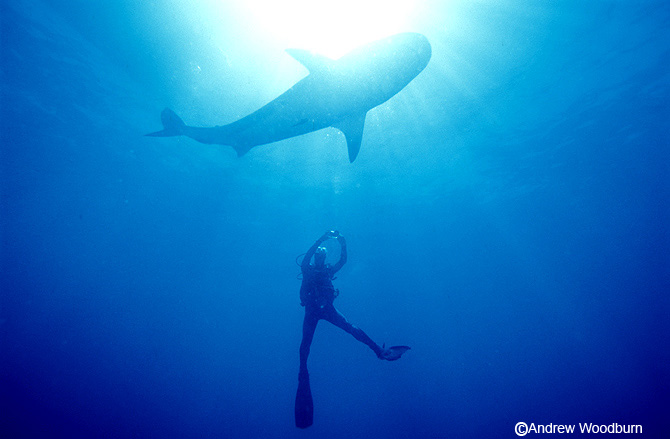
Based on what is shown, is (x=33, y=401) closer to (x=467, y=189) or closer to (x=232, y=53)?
(x=232, y=53)

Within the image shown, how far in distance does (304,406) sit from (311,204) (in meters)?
21.5

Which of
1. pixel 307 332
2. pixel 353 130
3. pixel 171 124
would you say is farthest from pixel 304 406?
pixel 171 124

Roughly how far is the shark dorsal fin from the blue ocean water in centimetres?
622

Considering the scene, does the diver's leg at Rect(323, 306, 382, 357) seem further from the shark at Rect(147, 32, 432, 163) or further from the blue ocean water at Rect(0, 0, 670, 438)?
the blue ocean water at Rect(0, 0, 670, 438)

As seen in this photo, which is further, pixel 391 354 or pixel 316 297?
pixel 316 297

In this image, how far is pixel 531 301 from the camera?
86.6 metres

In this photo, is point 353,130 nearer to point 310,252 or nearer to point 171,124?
point 310,252

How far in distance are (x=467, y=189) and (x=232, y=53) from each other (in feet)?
69.1

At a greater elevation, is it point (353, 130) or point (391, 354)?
point (353, 130)

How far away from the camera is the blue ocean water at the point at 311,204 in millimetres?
11258

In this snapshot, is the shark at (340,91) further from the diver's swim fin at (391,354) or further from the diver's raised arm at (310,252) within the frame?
the diver's swim fin at (391,354)

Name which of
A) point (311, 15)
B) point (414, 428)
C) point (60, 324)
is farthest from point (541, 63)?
point (60, 324)

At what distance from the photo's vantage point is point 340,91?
4426 millimetres

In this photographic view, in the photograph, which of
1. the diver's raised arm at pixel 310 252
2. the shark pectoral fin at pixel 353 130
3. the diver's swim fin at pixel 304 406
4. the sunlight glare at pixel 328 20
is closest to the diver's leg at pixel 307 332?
the diver's swim fin at pixel 304 406
